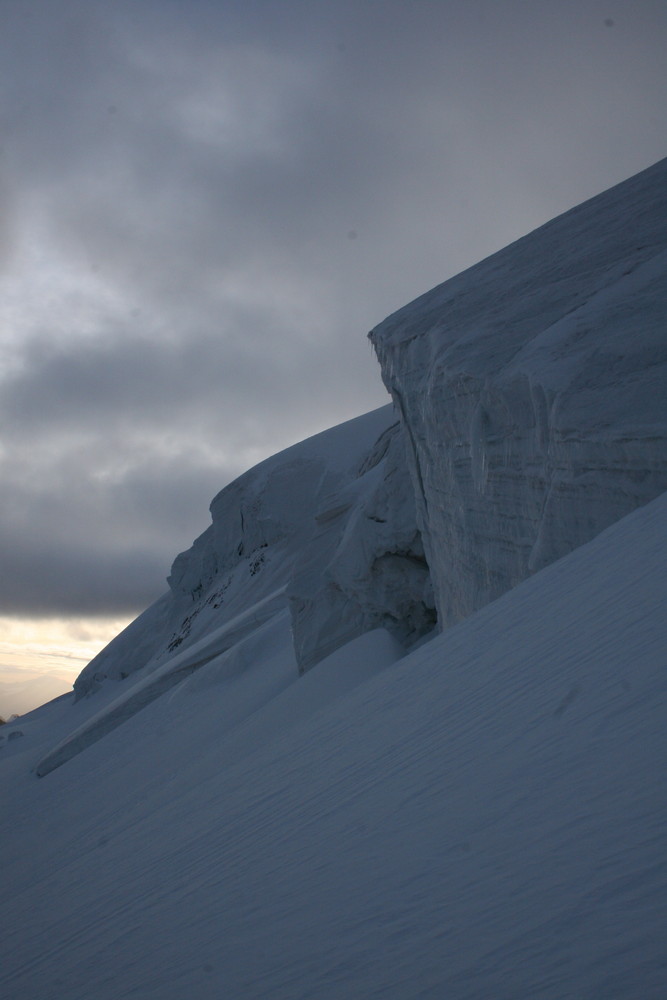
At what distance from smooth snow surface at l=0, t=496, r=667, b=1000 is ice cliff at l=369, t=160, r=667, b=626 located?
2.16 ft

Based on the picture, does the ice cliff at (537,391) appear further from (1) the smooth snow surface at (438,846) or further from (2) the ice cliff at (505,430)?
(1) the smooth snow surface at (438,846)

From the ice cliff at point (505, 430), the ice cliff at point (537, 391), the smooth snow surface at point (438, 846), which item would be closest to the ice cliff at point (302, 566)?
the ice cliff at point (505, 430)

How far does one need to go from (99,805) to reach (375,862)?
789cm

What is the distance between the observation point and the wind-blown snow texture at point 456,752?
215 centimetres

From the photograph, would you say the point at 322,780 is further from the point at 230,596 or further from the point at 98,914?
the point at 230,596

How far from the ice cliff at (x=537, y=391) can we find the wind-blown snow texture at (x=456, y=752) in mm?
32

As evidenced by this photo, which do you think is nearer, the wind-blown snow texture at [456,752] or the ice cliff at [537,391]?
the wind-blown snow texture at [456,752]

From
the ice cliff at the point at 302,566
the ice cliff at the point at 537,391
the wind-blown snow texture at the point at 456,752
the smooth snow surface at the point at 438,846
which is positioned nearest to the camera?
the smooth snow surface at the point at 438,846

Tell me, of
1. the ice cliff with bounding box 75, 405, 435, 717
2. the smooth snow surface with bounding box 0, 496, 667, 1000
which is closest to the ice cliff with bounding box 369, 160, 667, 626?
the smooth snow surface with bounding box 0, 496, 667, 1000

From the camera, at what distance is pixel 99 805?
963cm

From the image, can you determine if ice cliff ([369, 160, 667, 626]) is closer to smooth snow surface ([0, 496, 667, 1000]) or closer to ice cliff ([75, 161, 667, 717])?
ice cliff ([75, 161, 667, 717])

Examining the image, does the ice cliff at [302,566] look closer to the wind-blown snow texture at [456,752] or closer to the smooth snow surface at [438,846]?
the wind-blown snow texture at [456,752]

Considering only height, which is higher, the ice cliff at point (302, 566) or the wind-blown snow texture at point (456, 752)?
the ice cliff at point (302, 566)

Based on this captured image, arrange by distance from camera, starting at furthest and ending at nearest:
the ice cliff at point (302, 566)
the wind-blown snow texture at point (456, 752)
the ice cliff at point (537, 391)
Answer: the ice cliff at point (302, 566) → the ice cliff at point (537, 391) → the wind-blown snow texture at point (456, 752)
